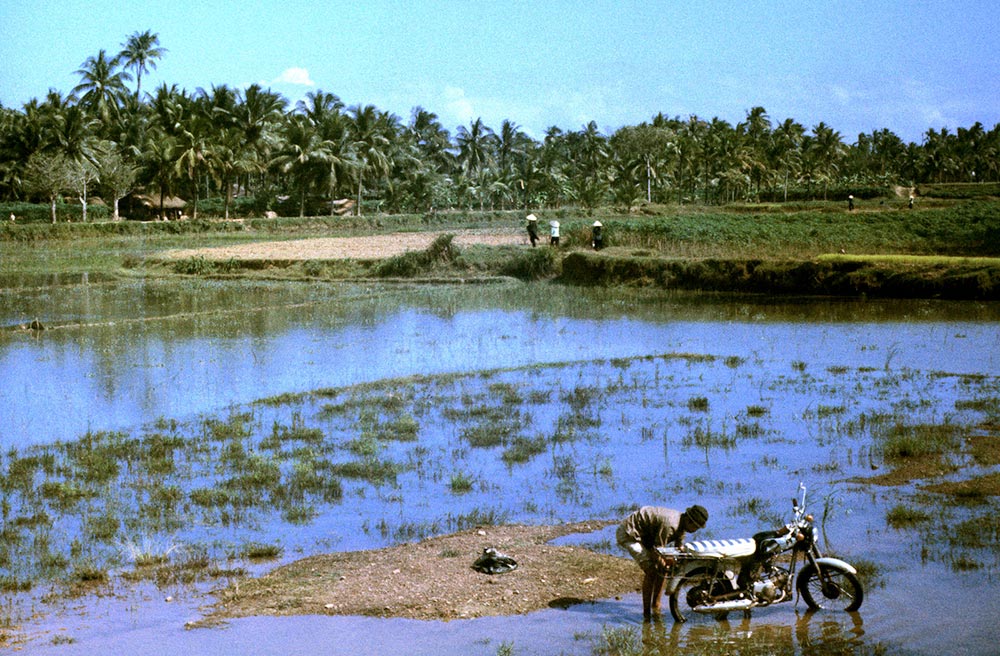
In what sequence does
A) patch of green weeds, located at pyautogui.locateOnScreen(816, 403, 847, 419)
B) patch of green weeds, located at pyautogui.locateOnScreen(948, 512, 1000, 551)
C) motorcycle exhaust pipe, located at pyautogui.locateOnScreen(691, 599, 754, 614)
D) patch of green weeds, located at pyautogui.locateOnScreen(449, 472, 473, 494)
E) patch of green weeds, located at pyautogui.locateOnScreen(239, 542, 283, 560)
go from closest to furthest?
1. motorcycle exhaust pipe, located at pyautogui.locateOnScreen(691, 599, 754, 614)
2. patch of green weeds, located at pyautogui.locateOnScreen(948, 512, 1000, 551)
3. patch of green weeds, located at pyautogui.locateOnScreen(239, 542, 283, 560)
4. patch of green weeds, located at pyautogui.locateOnScreen(449, 472, 473, 494)
5. patch of green weeds, located at pyautogui.locateOnScreen(816, 403, 847, 419)

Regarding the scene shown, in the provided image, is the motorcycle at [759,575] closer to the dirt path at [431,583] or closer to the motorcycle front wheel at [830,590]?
the motorcycle front wheel at [830,590]

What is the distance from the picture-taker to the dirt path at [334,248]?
34.2 meters

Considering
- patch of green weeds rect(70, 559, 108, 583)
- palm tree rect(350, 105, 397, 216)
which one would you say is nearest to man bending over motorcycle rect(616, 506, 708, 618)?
patch of green weeds rect(70, 559, 108, 583)

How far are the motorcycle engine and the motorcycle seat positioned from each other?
0.25 m

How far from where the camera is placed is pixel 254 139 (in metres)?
58.2

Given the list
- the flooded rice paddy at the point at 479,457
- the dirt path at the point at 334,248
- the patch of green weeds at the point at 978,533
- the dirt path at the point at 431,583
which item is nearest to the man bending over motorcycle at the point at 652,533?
the flooded rice paddy at the point at 479,457

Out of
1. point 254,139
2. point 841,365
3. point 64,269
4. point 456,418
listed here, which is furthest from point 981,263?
point 254,139

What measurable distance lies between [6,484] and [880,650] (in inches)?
299

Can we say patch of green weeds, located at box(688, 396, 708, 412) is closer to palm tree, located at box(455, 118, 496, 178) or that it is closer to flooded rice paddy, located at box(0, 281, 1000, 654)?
flooded rice paddy, located at box(0, 281, 1000, 654)

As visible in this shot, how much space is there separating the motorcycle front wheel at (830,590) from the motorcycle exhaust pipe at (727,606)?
402mm

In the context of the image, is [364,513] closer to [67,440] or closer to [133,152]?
[67,440]

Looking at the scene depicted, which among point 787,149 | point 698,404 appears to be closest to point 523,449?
point 698,404

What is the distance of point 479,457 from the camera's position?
10.9 m

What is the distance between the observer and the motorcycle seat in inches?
246
